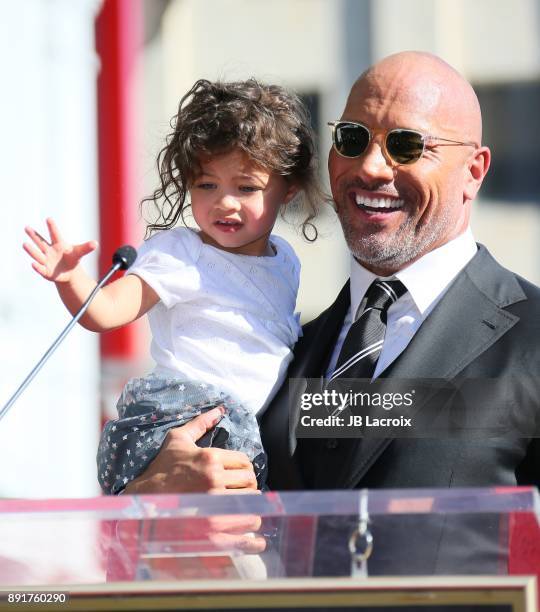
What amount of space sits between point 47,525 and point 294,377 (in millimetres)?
851

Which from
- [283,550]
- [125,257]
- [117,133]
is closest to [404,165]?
[125,257]

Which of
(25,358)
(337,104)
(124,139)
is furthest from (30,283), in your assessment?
(337,104)

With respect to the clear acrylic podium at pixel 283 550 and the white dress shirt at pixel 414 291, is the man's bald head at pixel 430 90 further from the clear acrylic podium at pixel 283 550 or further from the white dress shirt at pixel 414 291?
the clear acrylic podium at pixel 283 550

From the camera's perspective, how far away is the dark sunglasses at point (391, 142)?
2.35 m

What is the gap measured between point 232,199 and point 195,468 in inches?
19.5

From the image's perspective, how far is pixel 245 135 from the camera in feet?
7.74

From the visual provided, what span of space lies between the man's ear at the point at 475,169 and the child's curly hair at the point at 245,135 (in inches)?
11.6

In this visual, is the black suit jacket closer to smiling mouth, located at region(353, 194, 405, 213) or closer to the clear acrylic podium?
smiling mouth, located at region(353, 194, 405, 213)

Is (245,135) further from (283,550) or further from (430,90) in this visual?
(283,550)

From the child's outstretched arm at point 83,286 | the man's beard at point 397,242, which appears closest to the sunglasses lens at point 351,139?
the man's beard at point 397,242

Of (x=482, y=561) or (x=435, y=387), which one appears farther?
(x=435, y=387)

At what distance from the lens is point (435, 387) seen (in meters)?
2.22

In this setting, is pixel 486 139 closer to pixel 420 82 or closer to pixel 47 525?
pixel 420 82

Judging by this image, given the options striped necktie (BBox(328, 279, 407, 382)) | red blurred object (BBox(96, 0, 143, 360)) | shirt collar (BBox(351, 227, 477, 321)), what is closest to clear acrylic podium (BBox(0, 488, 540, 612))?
striped necktie (BBox(328, 279, 407, 382))
